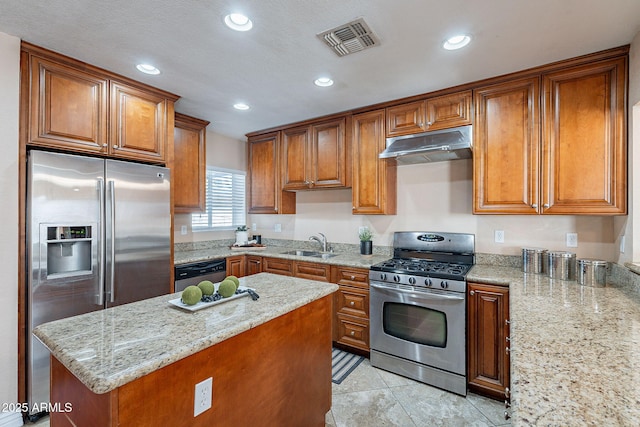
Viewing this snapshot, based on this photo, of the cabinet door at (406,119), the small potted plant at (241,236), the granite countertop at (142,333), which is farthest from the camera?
the small potted plant at (241,236)

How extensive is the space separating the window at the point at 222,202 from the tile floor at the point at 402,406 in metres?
2.45

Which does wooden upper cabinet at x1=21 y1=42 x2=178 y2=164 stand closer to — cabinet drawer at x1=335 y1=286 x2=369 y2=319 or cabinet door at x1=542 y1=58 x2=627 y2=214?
cabinet drawer at x1=335 y1=286 x2=369 y2=319

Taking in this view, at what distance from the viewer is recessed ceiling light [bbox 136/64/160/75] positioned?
92.1 inches

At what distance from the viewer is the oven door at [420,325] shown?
93.8 inches

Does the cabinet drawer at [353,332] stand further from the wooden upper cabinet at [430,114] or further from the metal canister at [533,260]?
the wooden upper cabinet at [430,114]

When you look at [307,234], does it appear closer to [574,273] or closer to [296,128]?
[296,128]

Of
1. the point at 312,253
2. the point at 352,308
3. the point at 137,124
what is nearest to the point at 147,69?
the point at 137,124

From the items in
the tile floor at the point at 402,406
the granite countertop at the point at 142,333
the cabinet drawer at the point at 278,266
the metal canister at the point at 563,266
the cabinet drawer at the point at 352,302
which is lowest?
the tile floor at the point at 402,406

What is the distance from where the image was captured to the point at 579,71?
7.28 feet

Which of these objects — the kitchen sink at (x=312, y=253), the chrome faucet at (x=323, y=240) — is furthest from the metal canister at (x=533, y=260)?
the chrome faucet at (x=323, y=240)

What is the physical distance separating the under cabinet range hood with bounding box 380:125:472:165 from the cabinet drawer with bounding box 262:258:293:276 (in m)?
1.60

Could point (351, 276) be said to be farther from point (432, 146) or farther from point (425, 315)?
point (432, 146)

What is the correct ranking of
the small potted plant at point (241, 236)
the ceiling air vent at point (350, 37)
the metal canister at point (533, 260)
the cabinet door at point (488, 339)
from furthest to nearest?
the small potted plant at point (241, 236) → the metal canister at point (533, 260) → the cabinet door at point (488, 339) → the ceiling air vent at point (350, 37)

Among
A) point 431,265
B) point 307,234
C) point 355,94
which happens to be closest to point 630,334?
point 431,265
